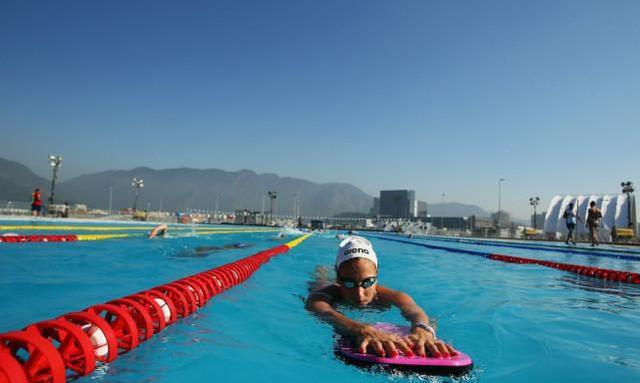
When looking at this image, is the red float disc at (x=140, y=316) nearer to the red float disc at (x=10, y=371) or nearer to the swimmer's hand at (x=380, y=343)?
the red float disc at (x=10, y=371)

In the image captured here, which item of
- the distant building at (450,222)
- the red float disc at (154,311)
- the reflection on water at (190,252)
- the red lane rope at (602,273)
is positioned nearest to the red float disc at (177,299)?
the red float disc at (154,311)

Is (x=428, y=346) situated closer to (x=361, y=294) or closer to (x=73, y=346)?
(x=361, y=294)

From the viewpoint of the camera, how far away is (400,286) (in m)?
6.82

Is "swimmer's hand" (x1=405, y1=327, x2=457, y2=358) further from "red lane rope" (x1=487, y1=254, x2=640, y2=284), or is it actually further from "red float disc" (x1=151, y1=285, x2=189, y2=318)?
"red lane rope" (x1=487, y1=254, x2=640, y2=284)

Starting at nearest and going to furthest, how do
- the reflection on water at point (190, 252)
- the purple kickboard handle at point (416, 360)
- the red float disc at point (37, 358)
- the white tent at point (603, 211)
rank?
the red float disc at point (37, 358), the purple kickboard handle at point (416, 360), the reflection on water at point (190, 252), the white tent at point (603, 211)

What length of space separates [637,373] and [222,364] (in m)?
2.37

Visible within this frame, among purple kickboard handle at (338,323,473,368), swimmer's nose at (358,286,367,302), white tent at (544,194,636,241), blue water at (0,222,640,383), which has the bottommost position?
blue water at (0,222,640,383)

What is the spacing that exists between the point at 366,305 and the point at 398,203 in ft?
395

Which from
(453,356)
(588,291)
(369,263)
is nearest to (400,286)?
(588,291)

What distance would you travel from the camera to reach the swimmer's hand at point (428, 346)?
2.18m

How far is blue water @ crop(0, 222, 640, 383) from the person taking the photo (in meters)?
2.32

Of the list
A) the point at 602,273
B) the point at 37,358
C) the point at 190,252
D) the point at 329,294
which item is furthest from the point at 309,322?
the point at 190,252

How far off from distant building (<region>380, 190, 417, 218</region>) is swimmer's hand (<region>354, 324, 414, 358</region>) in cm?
11898

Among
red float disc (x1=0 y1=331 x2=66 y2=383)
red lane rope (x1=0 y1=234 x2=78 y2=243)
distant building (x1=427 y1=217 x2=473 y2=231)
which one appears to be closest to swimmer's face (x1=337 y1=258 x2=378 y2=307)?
red float disc (x1=0 y1=331 x2=66 y2=383)
